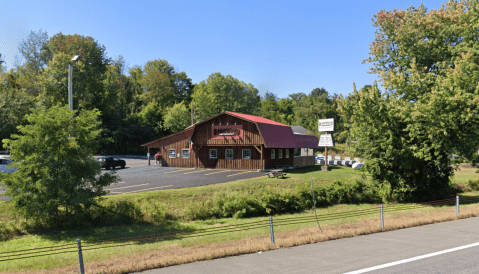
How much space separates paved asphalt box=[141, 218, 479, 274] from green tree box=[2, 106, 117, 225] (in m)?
9.66

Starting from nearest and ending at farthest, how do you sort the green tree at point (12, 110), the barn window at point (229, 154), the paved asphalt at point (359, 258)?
the paved asphalt at point (359, 258) → the barn window at point (229, 154) → the green tree at point (12, 110)

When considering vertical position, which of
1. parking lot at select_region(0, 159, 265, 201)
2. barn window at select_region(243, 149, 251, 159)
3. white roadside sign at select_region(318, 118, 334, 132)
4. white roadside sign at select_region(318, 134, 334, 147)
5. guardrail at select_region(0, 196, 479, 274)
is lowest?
guardrail at select_region(0, 196, 479, 274)

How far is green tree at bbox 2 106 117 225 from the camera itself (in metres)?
15.4

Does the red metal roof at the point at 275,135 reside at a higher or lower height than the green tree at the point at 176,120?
lower

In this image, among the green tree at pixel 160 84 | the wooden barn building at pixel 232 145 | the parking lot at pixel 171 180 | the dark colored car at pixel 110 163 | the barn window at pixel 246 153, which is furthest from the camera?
the green tree at pixel 160 84

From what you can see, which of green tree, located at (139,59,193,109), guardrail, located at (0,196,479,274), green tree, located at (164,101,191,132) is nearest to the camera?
guardrail, located at (0,196,479,274)

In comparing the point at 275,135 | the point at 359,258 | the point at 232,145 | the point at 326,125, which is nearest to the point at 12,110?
the point at 232,145

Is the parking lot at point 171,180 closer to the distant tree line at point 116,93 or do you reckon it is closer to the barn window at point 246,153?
the barn window at point 246,153

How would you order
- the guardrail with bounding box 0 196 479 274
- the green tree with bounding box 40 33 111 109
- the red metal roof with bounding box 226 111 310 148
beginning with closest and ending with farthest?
the guardrail with bounding box 0 196 479 274, the red metal roof with bounding box 226 111 310 148, the green tree with bounding box 40 33 111 109

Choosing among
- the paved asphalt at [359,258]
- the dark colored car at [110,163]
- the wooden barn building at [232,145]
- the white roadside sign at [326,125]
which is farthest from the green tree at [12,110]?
the paved asphalt at [359,258]

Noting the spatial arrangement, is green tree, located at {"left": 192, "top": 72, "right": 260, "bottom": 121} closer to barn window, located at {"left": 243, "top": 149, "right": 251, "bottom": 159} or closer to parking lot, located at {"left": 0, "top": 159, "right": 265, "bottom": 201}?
barn window, located at {"left": 243, "top": 149, "right": 251, "bottom": 159}

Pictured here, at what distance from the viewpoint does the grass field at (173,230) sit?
9.51 metres

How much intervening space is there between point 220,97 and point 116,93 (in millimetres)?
22731

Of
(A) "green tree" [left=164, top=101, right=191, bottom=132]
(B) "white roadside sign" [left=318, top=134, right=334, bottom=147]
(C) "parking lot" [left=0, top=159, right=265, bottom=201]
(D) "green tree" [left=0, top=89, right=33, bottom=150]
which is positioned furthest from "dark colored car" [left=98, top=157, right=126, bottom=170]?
(A) "green tree" [left=164, top=101, right=191, bottom=132]
